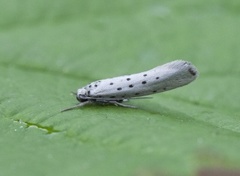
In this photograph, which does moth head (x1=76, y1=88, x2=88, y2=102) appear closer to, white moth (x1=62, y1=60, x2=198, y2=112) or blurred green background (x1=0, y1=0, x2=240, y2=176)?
white moth (x1=62, y1=60, x2=198, y2=112)

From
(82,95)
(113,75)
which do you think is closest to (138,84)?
(82,95)

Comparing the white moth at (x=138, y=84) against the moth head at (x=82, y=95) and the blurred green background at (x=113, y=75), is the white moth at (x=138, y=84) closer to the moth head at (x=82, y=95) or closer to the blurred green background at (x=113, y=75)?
the moth head at (x=82, y=95)

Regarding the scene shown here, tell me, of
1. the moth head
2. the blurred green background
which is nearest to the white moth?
the moth head

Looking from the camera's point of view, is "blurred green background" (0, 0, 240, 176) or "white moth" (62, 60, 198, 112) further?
"white moth" (62, 60, 198, 112)

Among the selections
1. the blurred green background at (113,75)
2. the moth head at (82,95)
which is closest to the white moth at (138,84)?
the moth head at (82,95)

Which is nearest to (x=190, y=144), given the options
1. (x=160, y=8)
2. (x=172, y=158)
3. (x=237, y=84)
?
(x=172, y=158)

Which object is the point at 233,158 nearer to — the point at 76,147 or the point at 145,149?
the point at 145,149
